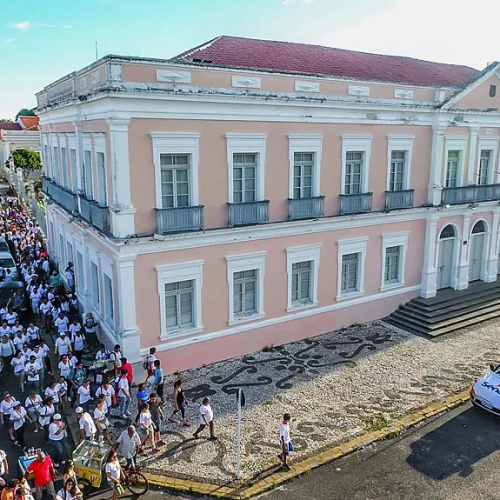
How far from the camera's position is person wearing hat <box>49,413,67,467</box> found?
38.7 ft

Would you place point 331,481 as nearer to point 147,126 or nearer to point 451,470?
point 451,470

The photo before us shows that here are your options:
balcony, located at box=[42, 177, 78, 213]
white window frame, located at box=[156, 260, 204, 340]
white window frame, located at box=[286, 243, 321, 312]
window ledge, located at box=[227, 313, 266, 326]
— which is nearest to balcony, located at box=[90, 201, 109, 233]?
white window frame, located at box=[156, 260, 204, 340]

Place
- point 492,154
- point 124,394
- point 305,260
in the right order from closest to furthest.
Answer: point 124,394 < point 305,260 < point 492,154

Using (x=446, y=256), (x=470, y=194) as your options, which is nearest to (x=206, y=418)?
(x=446, y=256)

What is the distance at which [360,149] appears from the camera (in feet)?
60.5

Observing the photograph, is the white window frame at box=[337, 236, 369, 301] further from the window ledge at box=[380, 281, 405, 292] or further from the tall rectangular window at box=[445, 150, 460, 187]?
the tall rectangular window at box=[445, 150, 460, 187]

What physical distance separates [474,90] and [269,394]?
14328mm

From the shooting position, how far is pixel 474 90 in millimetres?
20547

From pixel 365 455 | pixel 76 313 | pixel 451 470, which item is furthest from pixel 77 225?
pixel 451 470

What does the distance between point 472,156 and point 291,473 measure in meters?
15.5

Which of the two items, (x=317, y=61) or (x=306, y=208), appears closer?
(x=306, y=208)

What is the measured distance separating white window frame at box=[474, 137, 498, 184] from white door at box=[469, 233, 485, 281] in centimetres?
248

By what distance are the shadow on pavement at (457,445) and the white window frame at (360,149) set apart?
8.30 metres

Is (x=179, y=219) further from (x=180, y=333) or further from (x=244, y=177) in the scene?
(x=180, y=333)
